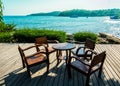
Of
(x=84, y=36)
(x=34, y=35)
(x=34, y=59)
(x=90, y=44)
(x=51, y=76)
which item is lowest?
(x=84, y=36)

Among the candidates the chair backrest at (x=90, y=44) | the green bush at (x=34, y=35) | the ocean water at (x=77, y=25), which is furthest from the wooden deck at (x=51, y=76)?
the ocean water at (x=77, y=25)

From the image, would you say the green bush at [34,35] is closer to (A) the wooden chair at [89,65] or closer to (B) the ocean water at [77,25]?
(A) the wooden chair at [89,65]

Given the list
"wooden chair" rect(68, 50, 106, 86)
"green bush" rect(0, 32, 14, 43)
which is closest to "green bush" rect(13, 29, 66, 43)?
"green bush" rect(0, 32, 14, 43)

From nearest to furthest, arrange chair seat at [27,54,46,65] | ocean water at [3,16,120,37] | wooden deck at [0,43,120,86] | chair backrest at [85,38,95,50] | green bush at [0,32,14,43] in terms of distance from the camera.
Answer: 1. wooden deck at [0,43,120,86]
2. chair seat at [27,54,46,65]
3. chair backrest at [85,38,95,50]
4. green bush at [0,32,14,43]
5. ocean water at [3,16,120,37]

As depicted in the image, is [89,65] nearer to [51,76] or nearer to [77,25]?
[51,76]

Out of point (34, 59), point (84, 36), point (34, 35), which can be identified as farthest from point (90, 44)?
point (34, 35)

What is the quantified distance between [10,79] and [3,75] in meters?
0.34

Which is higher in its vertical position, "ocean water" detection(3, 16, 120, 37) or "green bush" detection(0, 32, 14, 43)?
"green bush" detection(0, 32, 14, 43)

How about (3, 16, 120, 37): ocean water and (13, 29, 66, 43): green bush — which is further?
(3, 16, 120, 37): ocean water

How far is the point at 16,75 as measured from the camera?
169 inches

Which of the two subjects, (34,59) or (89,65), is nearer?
(89,65)

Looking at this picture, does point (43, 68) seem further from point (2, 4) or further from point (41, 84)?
point (2, 4)

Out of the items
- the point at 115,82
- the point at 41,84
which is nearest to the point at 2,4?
the point at 41,84

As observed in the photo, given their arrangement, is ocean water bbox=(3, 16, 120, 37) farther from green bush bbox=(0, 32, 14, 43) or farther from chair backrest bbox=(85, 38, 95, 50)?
chair backrest bbox=(85, 38, 95, 50)
